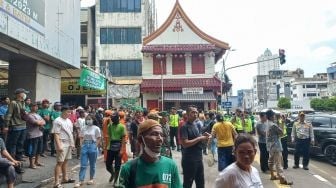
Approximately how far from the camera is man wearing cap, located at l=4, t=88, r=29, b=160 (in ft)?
31.1

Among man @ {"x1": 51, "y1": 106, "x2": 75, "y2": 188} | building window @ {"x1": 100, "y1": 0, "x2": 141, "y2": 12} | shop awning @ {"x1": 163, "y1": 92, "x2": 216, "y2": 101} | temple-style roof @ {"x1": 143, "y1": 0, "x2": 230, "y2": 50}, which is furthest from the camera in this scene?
building window @ {"x1": 100, "y1": 0, "x2": 141, "y2": 12}

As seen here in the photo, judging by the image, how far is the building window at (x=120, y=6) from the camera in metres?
36.8

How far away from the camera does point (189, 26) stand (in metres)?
34.5

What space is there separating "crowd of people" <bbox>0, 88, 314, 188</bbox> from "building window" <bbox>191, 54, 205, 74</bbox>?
18732 millimetres

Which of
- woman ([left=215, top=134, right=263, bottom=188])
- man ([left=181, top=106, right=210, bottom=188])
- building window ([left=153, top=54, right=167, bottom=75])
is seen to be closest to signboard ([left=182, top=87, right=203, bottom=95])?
building window ([left=153, top=54, right=167, bottom=75])

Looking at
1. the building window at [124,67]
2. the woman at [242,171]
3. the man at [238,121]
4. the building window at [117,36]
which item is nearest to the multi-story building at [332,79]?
the building window at [117,36]

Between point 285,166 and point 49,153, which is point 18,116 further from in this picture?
point 285,166

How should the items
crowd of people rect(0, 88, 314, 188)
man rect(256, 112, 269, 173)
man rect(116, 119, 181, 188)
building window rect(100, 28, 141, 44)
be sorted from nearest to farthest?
man rect(116, 119, 181, 188) → crowd of people rect(0, 88, 314, 188) → man rect(256, 112, 269, 173) → building window rect(100, 28, 141, 44)

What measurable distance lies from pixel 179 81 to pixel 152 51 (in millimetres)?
3290

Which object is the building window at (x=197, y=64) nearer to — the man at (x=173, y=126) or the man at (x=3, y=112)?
the man at (x=173, y=126)

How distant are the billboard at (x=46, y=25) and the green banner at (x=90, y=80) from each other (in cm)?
51

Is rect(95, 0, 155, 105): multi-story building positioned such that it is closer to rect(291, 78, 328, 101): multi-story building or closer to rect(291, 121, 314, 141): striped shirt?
rect(291, 121, 314, 141): striped shirt

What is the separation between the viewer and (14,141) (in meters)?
9.71

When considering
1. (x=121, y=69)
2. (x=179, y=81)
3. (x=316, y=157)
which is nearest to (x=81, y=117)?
(x=316, y=157)
